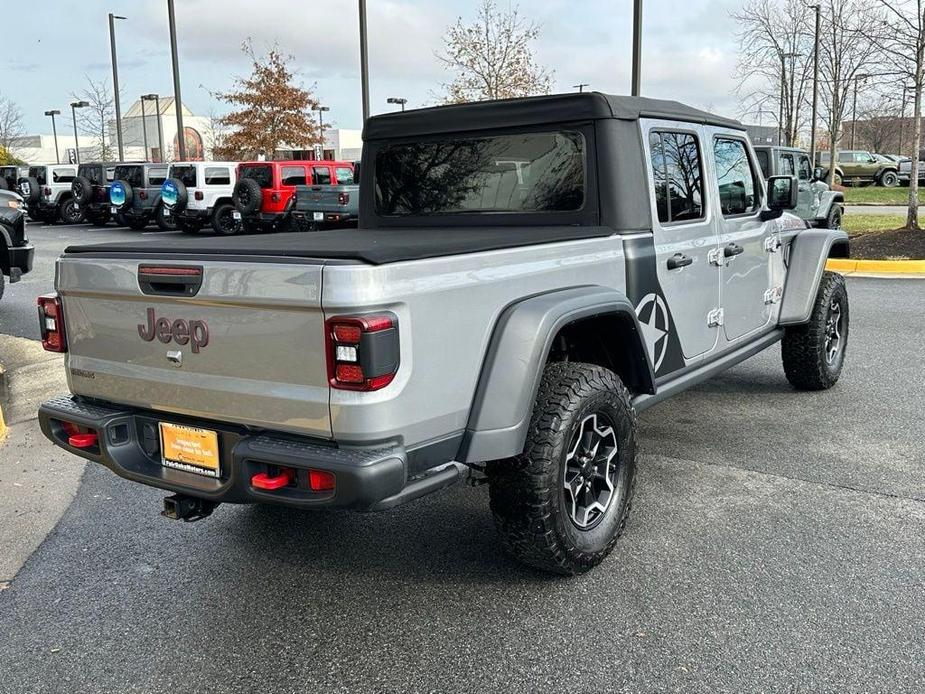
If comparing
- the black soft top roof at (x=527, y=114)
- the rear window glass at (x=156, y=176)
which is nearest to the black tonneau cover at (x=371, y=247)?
the black soft top roof at (x=527, y=114)

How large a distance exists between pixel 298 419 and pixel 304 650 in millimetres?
847

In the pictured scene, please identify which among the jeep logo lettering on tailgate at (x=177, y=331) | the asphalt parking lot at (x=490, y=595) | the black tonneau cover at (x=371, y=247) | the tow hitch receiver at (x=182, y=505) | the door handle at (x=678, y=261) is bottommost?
the asphalt parking lot at (x=490, y=595)

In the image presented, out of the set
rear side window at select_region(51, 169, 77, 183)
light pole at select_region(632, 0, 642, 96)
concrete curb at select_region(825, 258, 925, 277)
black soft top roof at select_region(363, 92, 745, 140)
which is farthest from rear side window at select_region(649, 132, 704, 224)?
rear side window at select_region(51, 169, 77, 183)

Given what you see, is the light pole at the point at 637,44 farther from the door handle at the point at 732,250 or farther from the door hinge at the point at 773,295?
the door handle at the point at 732,250

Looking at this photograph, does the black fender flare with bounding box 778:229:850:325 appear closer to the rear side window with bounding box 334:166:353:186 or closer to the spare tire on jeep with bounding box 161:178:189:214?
the rear side window with bounding box 334:166:353:186

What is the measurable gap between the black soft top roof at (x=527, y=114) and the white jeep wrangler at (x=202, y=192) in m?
17.7

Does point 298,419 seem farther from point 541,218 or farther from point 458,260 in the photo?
point 541,218

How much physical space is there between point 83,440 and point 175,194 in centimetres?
1976

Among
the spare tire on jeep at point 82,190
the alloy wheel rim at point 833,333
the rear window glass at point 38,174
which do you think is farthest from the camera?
the rear window glass at point 38,174

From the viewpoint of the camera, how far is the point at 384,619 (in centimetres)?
328

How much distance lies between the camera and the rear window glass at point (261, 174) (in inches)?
786

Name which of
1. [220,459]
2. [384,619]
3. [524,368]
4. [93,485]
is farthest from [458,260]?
[93,485]

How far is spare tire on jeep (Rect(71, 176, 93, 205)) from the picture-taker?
26.0 m

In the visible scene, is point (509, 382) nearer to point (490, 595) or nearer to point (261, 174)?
point (490, 595)
